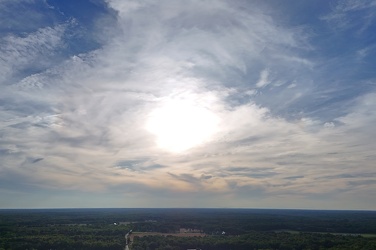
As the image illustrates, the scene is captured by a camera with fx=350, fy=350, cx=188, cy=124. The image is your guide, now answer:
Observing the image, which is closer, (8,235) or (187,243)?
(187,243)

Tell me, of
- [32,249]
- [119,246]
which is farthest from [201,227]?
[32,249]

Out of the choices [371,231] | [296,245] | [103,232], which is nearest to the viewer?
[296,245]

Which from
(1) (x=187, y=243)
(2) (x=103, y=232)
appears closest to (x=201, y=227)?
(2) (x=103, y=232)

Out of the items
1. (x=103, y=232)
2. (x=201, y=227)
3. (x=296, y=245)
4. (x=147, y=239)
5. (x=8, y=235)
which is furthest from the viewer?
(x=201, y=227)

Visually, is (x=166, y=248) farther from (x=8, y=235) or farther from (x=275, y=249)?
(x=8, y=235)

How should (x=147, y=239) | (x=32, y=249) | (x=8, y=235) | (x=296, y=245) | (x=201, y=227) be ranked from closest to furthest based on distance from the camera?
(x=32, y=249)
(x=296, y=245)
(x=147, y=239)
(x=8, y=235)
(x=201, y=227)

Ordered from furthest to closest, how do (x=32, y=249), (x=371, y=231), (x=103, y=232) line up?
1. (x=371, y=231)
2. (x=103, y=232)
3. (x=32, y=249)

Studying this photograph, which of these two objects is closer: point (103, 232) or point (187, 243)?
point (187, 243)

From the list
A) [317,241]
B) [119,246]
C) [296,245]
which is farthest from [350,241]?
[119,246]

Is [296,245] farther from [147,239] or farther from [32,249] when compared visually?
[32,249]
